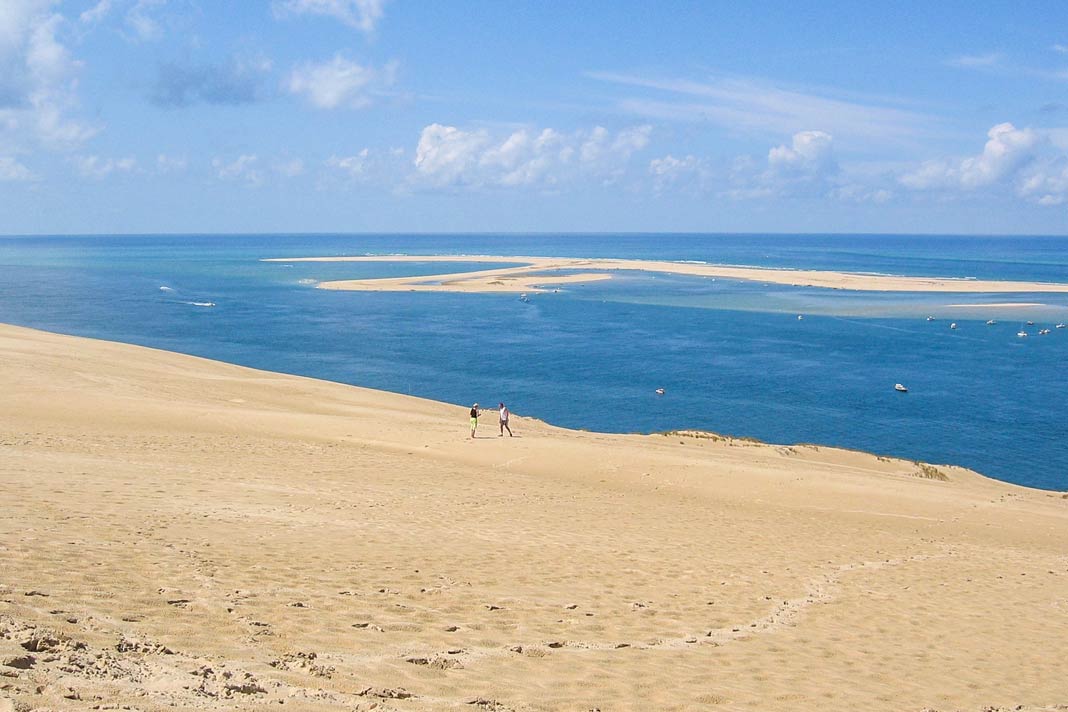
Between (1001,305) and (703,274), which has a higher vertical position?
(703,274)

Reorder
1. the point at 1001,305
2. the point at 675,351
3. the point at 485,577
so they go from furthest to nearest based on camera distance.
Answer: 1. the point at 1001,305
2. the point at 675,351
3. the point at 485,577

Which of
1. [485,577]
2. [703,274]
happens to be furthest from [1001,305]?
[485,577]

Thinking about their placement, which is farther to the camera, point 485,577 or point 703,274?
point 703,274

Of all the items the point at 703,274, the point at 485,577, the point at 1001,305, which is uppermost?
the point at 703,274

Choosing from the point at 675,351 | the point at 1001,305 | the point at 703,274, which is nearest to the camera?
the point at 675,351

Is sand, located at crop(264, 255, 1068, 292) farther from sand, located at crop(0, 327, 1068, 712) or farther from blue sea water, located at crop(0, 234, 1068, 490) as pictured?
sand, located at crop(0, 327, 1068, 712)

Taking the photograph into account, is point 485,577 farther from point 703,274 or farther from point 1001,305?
point 703,274

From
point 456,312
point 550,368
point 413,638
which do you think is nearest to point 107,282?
point 456,312
